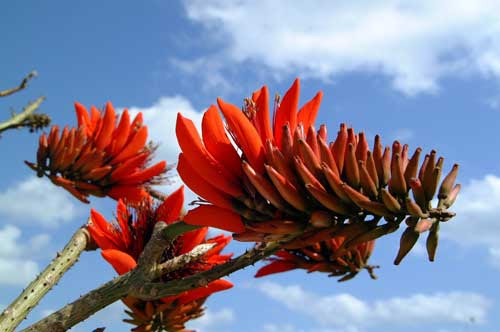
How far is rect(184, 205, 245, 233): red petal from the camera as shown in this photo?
4.24ft

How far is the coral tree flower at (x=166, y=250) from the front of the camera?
78.8 inches

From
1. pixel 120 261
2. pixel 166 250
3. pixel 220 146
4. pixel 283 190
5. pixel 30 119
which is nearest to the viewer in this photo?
pixel 283 190

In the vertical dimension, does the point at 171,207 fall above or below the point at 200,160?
above

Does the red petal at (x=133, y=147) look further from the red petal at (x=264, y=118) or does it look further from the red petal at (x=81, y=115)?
the red petal at (x=264, y=118)

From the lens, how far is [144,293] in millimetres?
1512

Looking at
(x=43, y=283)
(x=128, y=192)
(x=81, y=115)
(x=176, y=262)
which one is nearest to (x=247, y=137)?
(x=176, y=262)

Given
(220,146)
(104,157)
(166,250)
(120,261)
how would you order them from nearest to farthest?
(220,146) < (120,261) < (166,250) < (104,157)

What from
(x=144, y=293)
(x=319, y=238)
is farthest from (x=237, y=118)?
(x=144, y=293)

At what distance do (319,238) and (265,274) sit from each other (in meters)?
1.10

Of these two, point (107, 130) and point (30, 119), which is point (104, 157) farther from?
point (30, 119)

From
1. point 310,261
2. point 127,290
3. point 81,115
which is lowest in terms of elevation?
point 127,290

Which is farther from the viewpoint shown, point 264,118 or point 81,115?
point 81,115

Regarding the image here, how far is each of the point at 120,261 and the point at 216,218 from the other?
625 mm

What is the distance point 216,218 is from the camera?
1297 millimetres
